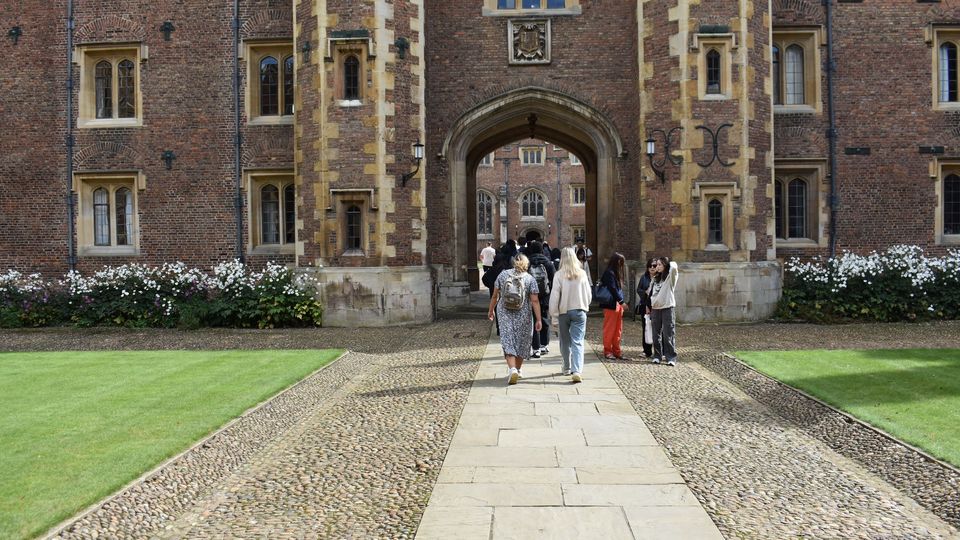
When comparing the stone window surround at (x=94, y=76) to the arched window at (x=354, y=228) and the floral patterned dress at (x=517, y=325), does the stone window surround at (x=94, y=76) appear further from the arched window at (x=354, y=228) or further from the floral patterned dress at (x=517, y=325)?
the floral patterned dress at (x=517, y=325)

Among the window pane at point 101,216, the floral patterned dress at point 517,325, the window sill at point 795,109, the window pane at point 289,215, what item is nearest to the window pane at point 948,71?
the window sill at point 795,109

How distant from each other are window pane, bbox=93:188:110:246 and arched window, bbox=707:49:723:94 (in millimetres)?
12852

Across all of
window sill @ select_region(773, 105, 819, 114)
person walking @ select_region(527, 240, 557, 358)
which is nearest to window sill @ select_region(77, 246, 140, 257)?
person walking @ select_region(527, 240, 557, 358)

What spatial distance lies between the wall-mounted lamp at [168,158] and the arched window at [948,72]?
53.7 feet

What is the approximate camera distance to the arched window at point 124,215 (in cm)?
1666

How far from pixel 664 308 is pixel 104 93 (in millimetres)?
13397

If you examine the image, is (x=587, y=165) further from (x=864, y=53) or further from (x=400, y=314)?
(x=400, y=314)

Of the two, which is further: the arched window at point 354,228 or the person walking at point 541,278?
the arched window at point 354,228

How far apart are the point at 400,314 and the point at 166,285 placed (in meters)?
4.89

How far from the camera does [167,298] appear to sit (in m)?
14.9

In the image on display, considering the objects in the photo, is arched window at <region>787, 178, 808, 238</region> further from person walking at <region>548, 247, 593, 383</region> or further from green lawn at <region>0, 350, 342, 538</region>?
green lawn at <region>0, 350, 342, 538</region>

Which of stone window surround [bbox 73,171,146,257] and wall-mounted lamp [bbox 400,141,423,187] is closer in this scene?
wall-mounted lamp [bbox 400,141,423,187]

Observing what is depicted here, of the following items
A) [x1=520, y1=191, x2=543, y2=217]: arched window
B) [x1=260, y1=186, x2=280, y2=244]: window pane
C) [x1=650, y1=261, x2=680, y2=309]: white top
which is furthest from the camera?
[x1=520, y1=191, x2=543, y2=217]: arched window

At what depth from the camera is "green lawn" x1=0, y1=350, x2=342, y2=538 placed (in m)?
4.71
